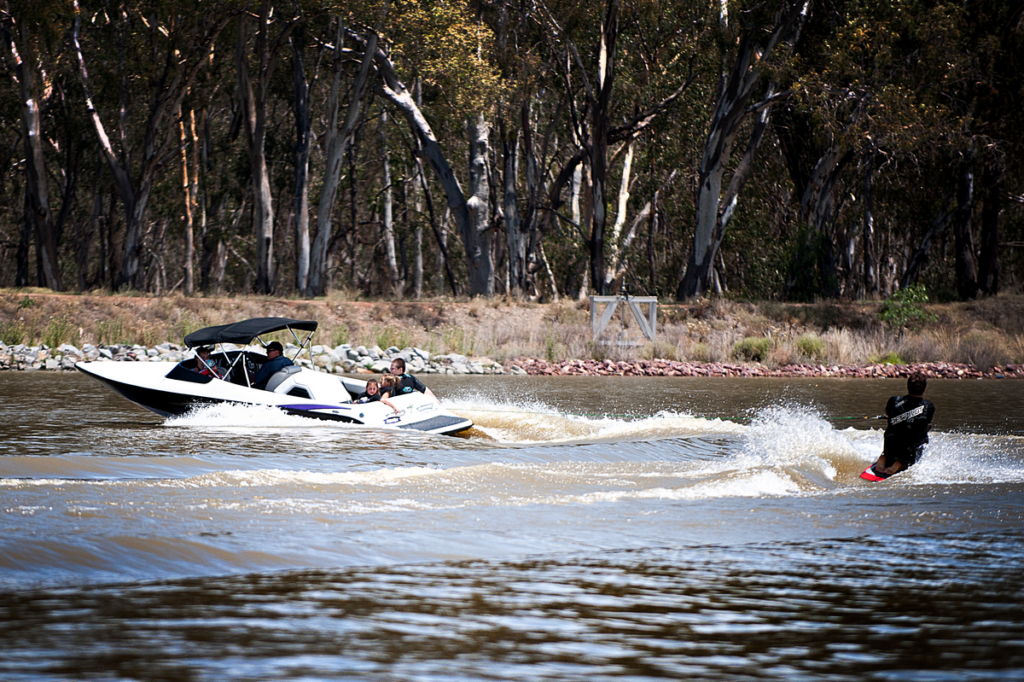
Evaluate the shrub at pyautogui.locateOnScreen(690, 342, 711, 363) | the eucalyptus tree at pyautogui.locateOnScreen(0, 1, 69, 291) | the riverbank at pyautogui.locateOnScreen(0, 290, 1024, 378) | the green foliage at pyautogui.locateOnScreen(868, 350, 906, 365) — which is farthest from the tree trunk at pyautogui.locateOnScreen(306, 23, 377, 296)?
the green foliage at pyautogui.locateOnScreen(868, 350, 906, 365)

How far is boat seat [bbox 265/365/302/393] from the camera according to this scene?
17750 millimetres

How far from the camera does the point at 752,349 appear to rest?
34.6 m

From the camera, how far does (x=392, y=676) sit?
5.34 m

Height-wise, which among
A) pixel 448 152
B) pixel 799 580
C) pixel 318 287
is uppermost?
pixel 448 152

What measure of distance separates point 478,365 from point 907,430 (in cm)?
2014

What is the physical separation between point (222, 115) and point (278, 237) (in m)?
7.95

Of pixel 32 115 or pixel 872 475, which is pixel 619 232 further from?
pixel 872 475

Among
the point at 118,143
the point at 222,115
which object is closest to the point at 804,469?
the point at 118,143

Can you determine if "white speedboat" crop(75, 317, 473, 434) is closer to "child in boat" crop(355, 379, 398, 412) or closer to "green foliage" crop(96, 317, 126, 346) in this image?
"child in boat" crop(355, 379, 398, 412)

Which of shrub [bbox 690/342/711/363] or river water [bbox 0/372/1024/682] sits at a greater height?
shrub [bbox 690/342/711/363]

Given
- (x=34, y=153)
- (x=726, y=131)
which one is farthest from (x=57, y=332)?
(x=726, y=131)

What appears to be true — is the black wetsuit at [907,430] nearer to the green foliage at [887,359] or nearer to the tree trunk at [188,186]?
the green foliage at [887,359]

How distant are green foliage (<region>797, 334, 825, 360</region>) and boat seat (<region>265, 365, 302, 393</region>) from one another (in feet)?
67.7

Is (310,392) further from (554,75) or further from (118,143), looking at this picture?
(118,143)
